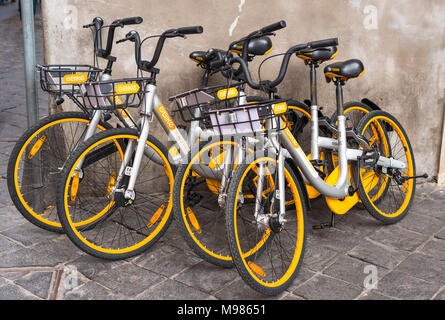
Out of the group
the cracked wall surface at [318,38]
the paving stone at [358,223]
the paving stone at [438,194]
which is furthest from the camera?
the paving stone at [438,194]

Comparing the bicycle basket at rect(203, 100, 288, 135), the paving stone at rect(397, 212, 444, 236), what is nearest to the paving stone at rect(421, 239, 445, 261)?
the paving stone at rect(397, 212, 444, 236)

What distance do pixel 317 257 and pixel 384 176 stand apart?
1.20m

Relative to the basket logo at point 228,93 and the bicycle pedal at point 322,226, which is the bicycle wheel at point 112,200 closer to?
the basket logo at point 228,93

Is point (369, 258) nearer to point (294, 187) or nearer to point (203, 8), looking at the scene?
point (294, 187)

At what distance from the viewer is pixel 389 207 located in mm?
4629

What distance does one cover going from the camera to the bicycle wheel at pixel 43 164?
12.4 ft

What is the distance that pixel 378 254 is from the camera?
378 cm

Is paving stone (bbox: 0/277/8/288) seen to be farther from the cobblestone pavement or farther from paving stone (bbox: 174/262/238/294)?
paving stone (bbox: 174/262/238/294)

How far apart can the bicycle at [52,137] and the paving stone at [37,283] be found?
573 millimetres

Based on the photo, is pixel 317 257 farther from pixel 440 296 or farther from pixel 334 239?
pixel 440 296

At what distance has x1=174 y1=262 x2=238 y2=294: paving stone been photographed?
3346 millimetres

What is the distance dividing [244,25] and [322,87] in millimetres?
834

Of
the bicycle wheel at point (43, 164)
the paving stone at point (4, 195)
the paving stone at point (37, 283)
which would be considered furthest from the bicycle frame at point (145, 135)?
the paving stone at point (4, 195)
